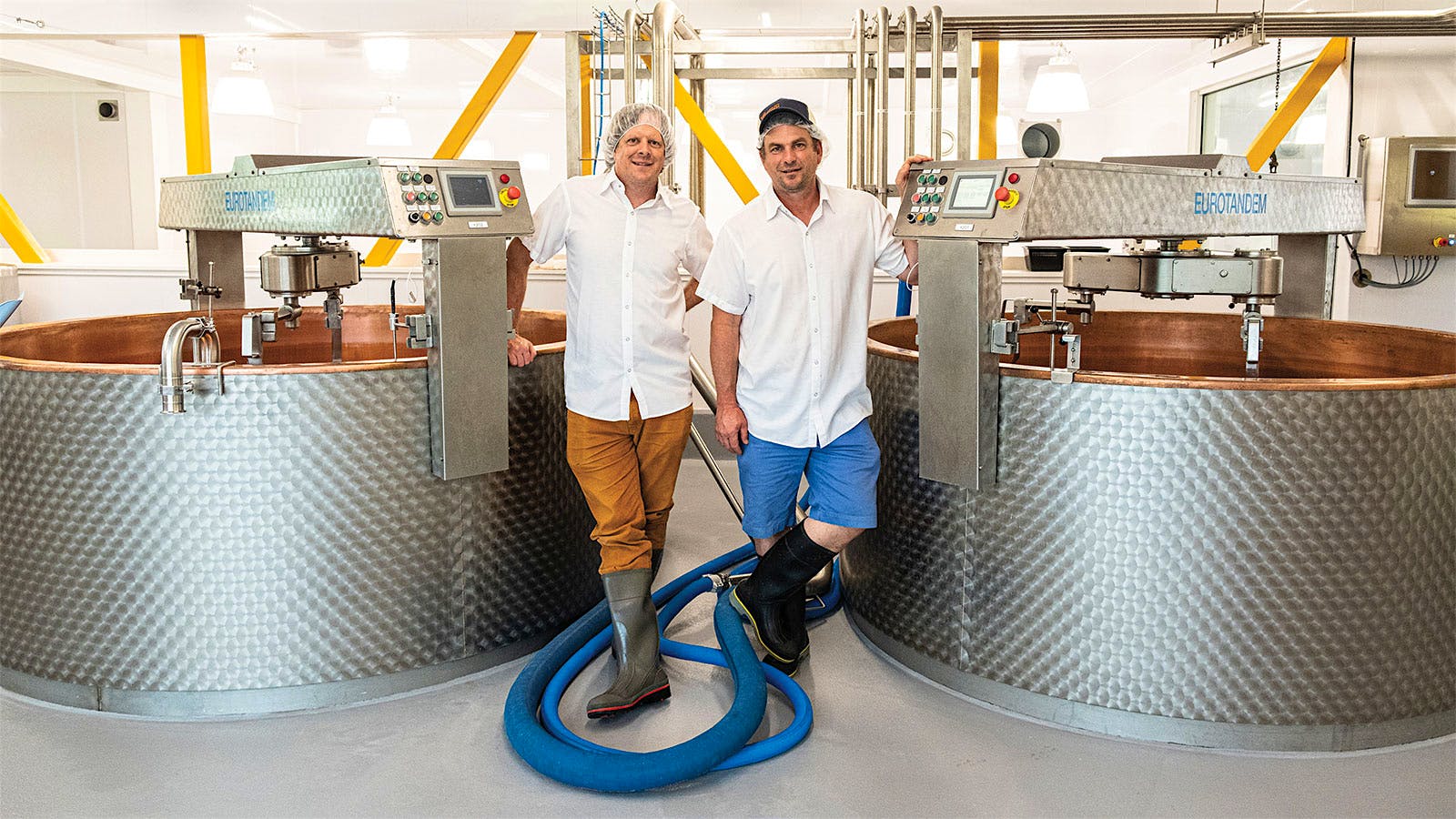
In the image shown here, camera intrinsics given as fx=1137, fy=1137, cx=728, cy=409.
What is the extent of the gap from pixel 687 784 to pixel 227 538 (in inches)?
49.4

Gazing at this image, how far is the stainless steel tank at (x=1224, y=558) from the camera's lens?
253 centimetres

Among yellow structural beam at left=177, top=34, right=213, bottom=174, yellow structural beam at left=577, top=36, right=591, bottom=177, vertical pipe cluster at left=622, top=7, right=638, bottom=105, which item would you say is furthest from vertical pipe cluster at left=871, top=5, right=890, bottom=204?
yellow structural beam at left=177, top=34, right=213, bottom=174

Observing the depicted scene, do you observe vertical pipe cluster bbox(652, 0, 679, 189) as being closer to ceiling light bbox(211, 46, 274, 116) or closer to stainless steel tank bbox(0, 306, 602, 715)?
stainless steel tank bbox(0, 306, 602, 715)

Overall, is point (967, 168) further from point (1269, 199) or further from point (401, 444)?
point (401, 444)

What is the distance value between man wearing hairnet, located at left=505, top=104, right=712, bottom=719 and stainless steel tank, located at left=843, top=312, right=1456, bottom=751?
82 cm

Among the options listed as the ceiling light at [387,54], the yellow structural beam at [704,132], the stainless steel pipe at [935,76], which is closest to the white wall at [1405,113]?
the stainless steel pipe at [935,76]

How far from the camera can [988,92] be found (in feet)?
20.9

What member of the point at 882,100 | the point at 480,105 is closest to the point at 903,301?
the point at 882,100

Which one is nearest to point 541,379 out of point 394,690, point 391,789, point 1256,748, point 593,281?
point 593,281

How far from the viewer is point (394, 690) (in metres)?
2.92

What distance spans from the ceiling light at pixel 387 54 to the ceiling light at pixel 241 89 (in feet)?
2.23

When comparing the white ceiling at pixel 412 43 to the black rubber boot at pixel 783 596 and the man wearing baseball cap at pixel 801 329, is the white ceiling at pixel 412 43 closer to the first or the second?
the man wearing baseball cap at pixel 801 329

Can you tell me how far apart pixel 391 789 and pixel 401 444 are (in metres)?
0.83

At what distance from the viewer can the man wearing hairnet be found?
2861 mm
